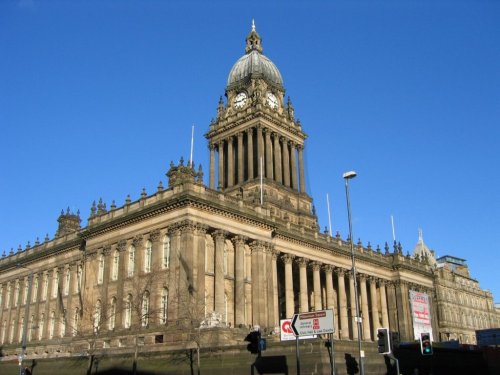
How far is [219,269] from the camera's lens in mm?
54906

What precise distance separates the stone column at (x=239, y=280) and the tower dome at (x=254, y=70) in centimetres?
3675

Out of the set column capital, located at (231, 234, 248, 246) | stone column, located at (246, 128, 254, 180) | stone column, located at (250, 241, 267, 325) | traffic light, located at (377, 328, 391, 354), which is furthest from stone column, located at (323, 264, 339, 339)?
traffic light, located at (377, 328, 391, 354)

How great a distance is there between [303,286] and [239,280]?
41.2 feet

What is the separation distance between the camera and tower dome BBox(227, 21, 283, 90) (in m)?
87.5

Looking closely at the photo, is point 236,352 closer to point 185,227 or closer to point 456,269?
point 185,227

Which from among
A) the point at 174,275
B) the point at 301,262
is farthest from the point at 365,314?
the point at 174,275

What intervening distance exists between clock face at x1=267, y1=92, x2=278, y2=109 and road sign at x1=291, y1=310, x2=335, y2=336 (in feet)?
199

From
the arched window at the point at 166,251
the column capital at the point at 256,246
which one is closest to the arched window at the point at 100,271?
the arched window at the point at 166,251

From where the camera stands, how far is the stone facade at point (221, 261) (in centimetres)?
5322

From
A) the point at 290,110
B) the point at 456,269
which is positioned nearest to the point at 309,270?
the point at 290,110

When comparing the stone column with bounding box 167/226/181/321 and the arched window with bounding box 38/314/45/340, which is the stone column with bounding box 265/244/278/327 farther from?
the arched window with bounding box 38/314/45/340

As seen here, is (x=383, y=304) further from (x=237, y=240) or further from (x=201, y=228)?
(x=201, y=228)

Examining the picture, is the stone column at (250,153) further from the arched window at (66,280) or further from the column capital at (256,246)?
the arched window at (66,280)

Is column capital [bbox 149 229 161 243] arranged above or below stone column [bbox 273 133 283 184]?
below
